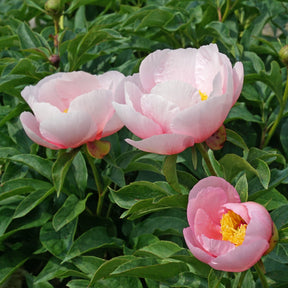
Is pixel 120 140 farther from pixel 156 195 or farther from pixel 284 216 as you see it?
pixel 284 216

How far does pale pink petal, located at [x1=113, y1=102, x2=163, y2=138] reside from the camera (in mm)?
871

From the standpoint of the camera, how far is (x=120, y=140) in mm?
1422

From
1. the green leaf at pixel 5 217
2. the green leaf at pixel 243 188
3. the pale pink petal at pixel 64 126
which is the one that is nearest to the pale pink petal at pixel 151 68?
the pale pink petal at pixel 64 126

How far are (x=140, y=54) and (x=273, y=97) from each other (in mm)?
524

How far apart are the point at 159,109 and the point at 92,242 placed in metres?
0.52

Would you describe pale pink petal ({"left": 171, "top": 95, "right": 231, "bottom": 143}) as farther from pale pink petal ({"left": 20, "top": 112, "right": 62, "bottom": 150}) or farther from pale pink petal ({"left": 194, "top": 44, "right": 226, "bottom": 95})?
pale pink petal ({"left": 20, "top": 112, "right": 62, "bottom": 150})

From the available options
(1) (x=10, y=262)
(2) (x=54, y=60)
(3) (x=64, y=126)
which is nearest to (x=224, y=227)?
(3) (x=64, y=126)

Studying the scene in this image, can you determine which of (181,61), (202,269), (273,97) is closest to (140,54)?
(273,97)

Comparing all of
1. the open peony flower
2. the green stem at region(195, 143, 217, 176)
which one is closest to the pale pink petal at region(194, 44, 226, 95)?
the open peony flower

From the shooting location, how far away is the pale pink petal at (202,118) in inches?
33.5

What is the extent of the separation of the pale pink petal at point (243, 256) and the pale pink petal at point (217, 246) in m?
0.02

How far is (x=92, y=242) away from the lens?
1292 mm

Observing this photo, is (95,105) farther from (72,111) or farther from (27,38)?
(27,38)

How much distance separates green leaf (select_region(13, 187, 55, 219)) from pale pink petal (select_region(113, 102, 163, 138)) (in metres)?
0.44
